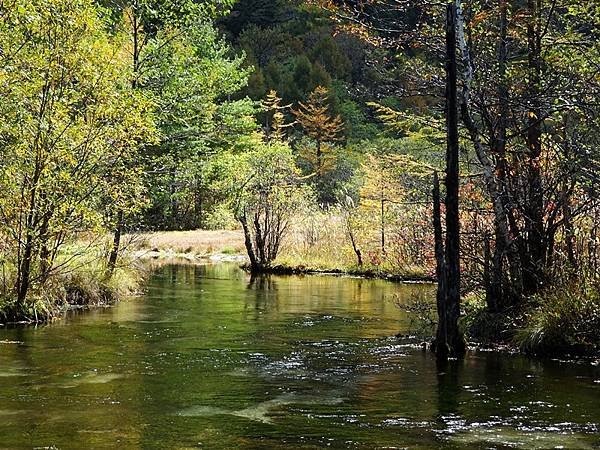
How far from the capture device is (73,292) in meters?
20.3

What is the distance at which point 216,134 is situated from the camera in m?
35.1

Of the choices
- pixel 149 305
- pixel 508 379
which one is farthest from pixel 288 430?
pixel 149 305

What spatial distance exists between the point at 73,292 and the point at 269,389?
10.1 m

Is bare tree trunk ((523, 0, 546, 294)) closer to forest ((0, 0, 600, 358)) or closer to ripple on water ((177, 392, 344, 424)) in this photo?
forest ((0, 0, 600, 358))

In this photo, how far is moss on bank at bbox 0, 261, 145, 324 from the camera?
57.4 ft

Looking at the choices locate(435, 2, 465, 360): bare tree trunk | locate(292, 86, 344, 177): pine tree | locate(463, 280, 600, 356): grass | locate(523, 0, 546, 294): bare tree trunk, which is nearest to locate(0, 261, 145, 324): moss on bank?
locate(435, 2, 465, 360): bare tree trunk

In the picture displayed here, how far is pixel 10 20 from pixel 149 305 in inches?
329

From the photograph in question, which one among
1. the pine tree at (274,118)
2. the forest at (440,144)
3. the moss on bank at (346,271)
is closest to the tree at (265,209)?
the moss on bank at (346,271)

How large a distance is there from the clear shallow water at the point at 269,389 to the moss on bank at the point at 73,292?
32.2 inches

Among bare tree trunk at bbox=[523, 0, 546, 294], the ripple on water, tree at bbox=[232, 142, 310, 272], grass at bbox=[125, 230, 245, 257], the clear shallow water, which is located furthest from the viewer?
grass at bbox=[125, 230, 245, 257]

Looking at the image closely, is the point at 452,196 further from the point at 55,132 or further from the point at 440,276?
the point at 55,132

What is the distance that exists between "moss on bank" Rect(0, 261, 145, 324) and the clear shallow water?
32.2 inches

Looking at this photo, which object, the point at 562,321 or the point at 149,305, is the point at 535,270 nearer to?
the point at 562,321

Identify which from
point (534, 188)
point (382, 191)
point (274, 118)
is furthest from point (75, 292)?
point (274, 118)
